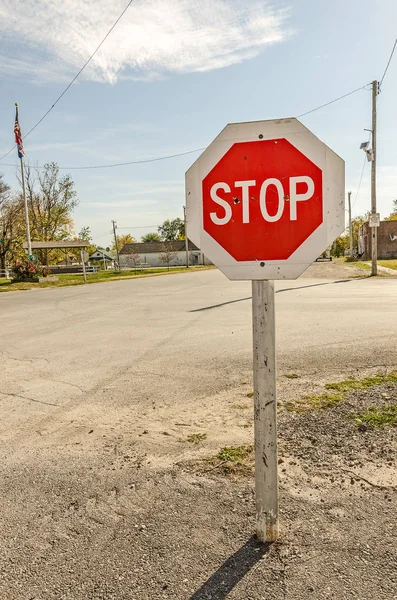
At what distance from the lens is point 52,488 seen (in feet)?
8.94

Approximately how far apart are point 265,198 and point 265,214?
72mm

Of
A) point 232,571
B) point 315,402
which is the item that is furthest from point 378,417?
point 232,571

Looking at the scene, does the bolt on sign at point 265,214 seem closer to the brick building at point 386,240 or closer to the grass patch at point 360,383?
the grass patch at point 360,383

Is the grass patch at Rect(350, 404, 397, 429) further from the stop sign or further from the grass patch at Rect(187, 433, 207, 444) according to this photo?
the stop sign

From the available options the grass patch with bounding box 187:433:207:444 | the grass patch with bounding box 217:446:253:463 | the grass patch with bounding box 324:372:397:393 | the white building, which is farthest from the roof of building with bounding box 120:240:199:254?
the grass patch with bounding box 217:446:253:463

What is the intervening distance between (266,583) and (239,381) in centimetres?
314

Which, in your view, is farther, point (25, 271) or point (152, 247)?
point (152, 247)

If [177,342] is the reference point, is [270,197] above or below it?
above

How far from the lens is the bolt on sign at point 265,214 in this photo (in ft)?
6.36

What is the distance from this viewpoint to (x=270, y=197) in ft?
6.41

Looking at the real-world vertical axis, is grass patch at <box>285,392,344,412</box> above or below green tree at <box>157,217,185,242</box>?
below

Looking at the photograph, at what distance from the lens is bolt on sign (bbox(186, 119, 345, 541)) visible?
1.94 m

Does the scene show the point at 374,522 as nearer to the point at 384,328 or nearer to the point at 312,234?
the point at 312,234

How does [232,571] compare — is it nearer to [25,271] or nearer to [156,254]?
[25,271]
